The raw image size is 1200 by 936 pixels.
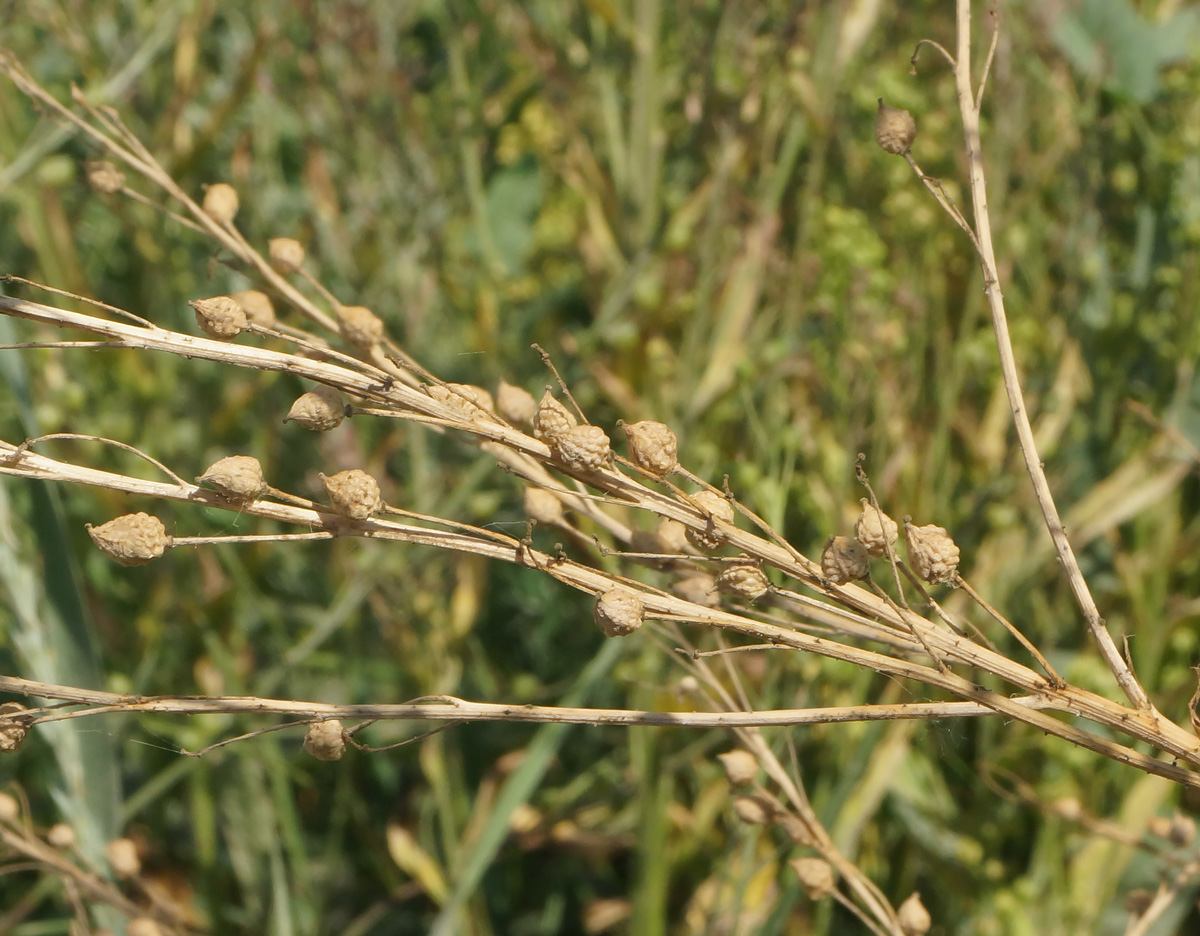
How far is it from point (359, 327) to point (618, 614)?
0.59 ft

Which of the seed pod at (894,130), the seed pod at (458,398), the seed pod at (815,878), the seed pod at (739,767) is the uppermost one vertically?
the seed pod at (894,130)

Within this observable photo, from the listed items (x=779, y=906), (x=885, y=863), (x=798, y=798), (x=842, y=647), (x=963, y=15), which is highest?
(x=963, y=15)

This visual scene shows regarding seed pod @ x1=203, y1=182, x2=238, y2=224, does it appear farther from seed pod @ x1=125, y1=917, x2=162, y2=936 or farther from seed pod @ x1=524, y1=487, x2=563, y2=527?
seed pod @ x1=125, y1=917, x2=162, y2=936

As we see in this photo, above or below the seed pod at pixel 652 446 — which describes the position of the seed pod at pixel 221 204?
below

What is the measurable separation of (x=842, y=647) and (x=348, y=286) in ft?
2.94

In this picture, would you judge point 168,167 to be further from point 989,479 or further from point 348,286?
point 989,479

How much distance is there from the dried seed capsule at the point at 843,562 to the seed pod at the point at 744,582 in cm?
2

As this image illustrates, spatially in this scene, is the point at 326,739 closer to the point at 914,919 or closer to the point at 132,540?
the point at 132,540

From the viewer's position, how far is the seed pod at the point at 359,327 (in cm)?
44

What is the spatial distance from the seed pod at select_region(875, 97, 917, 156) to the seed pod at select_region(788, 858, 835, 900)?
0.30 meters

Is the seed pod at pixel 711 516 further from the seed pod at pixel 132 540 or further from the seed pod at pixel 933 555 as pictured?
the seed pod at pixel 132 540

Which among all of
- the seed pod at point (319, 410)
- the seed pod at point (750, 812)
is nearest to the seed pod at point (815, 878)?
the seed pod at point (750, 812)

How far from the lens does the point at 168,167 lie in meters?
1.05

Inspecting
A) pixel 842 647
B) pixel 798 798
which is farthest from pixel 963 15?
pixel 798 798
